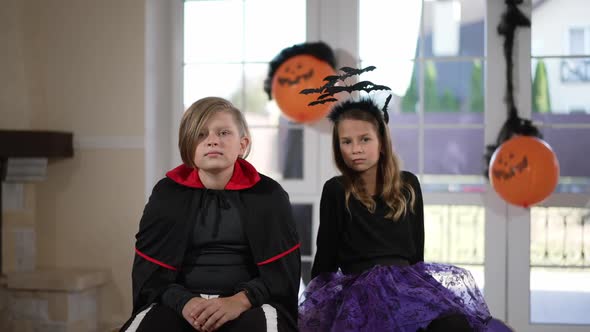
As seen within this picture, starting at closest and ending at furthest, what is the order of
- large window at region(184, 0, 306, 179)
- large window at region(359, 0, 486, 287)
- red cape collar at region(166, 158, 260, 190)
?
red cape collar at region(166, 158, 260, 190) < large window at region(359, 0, 486, 287) < large window at region(184, 0, 306, 179)

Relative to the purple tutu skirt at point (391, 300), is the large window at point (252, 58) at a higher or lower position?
higher

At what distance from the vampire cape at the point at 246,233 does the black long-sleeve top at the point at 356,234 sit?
0.78 ft

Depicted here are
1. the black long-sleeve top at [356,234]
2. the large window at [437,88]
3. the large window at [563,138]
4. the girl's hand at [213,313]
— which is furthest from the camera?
the large window at [437,88]

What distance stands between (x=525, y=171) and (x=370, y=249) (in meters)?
1.04

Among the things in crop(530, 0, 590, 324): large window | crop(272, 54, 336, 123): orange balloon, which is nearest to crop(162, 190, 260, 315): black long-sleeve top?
crop(272, 54, 336, 123): orange balloon

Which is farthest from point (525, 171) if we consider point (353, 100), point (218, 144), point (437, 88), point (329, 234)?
point (218, 144)

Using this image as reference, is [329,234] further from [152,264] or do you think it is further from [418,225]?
[152,264]

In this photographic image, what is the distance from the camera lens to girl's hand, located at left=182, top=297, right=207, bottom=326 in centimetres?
181

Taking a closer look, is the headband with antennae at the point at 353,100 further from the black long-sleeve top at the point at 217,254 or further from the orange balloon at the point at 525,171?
the orange balloon at the point at 525,171

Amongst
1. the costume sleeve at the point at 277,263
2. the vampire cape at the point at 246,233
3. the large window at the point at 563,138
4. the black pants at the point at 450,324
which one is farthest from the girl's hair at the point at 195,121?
the large window at the point at 563,138

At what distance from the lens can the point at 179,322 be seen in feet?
6.09

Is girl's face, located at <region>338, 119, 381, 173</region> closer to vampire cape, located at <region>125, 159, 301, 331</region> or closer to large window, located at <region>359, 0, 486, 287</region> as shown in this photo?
vampire cape, located at <region>125, 159, 301, 331</region>

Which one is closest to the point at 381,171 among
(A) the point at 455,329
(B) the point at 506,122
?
(A) the point at 455,329

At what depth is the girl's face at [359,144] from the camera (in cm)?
221
